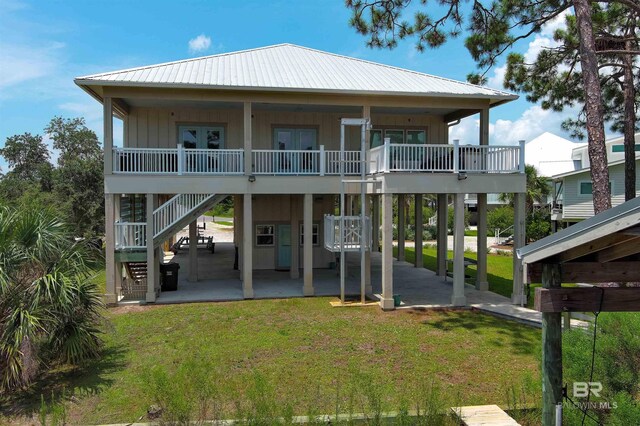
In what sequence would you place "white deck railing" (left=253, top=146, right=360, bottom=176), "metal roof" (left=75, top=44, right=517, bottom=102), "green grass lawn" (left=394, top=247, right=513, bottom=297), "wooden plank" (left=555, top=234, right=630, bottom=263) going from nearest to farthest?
"wooden plank" (left=555, top=234, right=630, bottom=263) → "metal roof" (left=75, top=44, right=517, bottom=102) → "white deck railing" (left=253, top=146, right=360, bottom=176) → "green grass lawn" (left=394, top=247, right=513, bottom=297)

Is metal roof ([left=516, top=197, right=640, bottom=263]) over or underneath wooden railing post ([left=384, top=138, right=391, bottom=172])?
underneath

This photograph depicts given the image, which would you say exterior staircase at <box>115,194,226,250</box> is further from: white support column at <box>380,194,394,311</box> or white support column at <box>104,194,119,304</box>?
white support column at <box>380,194,394,311</box>

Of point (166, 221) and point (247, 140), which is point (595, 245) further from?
point (166, 221)

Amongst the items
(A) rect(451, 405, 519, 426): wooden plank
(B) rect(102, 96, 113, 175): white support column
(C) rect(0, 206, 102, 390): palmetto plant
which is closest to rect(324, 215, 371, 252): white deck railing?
(B) rect(102, 96, 113, 175): white support column

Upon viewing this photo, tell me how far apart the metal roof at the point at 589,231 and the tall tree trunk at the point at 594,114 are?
27.9ft

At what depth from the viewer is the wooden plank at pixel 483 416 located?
5.41 metres

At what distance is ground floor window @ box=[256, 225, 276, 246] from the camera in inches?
746

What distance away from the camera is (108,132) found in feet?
43.6

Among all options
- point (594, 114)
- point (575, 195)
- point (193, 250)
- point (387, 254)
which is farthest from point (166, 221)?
point (575, 195)

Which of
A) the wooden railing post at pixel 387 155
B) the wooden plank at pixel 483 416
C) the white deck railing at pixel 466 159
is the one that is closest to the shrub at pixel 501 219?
the white deck railing at pixel 466 159

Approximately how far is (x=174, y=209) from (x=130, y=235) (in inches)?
58.5

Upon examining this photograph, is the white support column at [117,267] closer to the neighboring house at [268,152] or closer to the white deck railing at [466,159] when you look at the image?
the neighboring house at [268,152]

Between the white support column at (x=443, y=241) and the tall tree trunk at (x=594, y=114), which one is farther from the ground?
the tall tree trunk at (x=594, y=114)

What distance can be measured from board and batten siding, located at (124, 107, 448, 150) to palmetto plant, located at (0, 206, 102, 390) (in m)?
8.22
